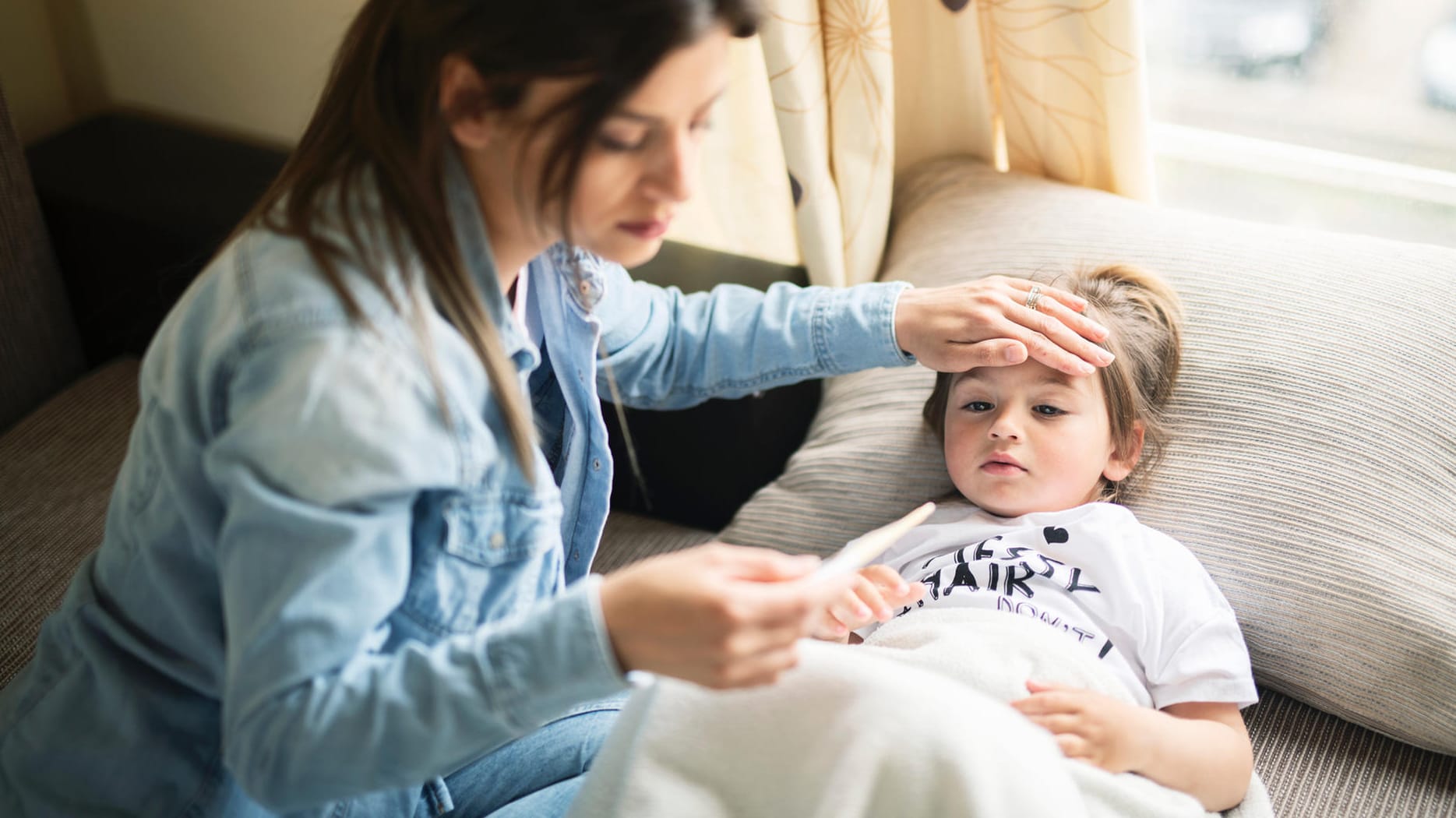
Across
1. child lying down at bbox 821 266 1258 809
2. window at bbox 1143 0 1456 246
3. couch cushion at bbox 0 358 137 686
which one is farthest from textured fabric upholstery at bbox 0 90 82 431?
window at bbox 1143 0 1456 246

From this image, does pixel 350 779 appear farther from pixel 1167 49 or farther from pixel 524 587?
pixel 1167 49

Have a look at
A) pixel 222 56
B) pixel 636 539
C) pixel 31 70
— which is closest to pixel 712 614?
pixel 636 539

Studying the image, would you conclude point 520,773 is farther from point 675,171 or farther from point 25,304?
point 25,304

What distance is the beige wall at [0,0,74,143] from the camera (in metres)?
1.87

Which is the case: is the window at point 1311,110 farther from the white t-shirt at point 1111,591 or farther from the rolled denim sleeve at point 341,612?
the rolled denim sleeve at point 341,612

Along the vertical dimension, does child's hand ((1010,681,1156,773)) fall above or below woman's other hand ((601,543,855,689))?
below

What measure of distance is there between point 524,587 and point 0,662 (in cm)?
69

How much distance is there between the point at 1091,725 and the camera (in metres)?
0.96

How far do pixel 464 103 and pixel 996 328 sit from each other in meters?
0.54

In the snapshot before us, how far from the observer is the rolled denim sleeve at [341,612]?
700 mm

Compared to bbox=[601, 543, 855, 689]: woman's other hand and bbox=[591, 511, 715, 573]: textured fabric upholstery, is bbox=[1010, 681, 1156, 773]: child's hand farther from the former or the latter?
bbox=[591, 511, 715, 573]: textured fabric upholstery

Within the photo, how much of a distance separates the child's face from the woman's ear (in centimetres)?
62

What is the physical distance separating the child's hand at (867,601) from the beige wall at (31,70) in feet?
5.19

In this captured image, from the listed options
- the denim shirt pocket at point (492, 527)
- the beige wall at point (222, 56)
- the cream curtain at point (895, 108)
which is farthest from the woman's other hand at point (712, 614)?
the beige wall at point (222, 56)
